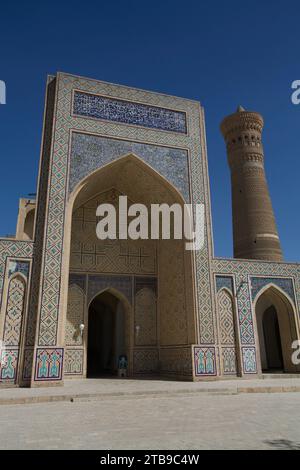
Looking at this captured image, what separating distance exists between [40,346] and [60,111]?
16.8 ft

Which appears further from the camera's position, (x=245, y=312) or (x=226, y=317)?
(x=245, y=312)

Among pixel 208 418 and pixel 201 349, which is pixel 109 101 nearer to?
pixel 201 349

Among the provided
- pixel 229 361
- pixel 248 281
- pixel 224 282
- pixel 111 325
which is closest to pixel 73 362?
pixel 111 325

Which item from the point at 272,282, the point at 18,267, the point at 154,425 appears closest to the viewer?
the point at 154,425

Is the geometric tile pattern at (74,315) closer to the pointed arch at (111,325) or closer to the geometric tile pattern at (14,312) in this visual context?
the pointed arch at (111,325)

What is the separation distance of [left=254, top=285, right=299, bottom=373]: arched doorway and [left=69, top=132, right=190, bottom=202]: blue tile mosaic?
11.1 ft

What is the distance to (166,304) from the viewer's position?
9578 mm

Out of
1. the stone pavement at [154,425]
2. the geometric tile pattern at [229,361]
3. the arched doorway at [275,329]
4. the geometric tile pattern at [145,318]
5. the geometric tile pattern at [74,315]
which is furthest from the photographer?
the geometric tile pattern at [145,318]

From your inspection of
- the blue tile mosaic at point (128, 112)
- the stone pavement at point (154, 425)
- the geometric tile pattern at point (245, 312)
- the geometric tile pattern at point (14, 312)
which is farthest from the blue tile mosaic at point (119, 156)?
the stone pavement at point (154, 425)

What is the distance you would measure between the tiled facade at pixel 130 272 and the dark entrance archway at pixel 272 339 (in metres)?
3.24

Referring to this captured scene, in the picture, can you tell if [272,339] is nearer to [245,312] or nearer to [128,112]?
[245,312]

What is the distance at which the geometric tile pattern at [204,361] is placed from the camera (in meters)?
7.92

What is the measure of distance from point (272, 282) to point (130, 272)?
350 centimetres

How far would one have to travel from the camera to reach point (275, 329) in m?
12.5
